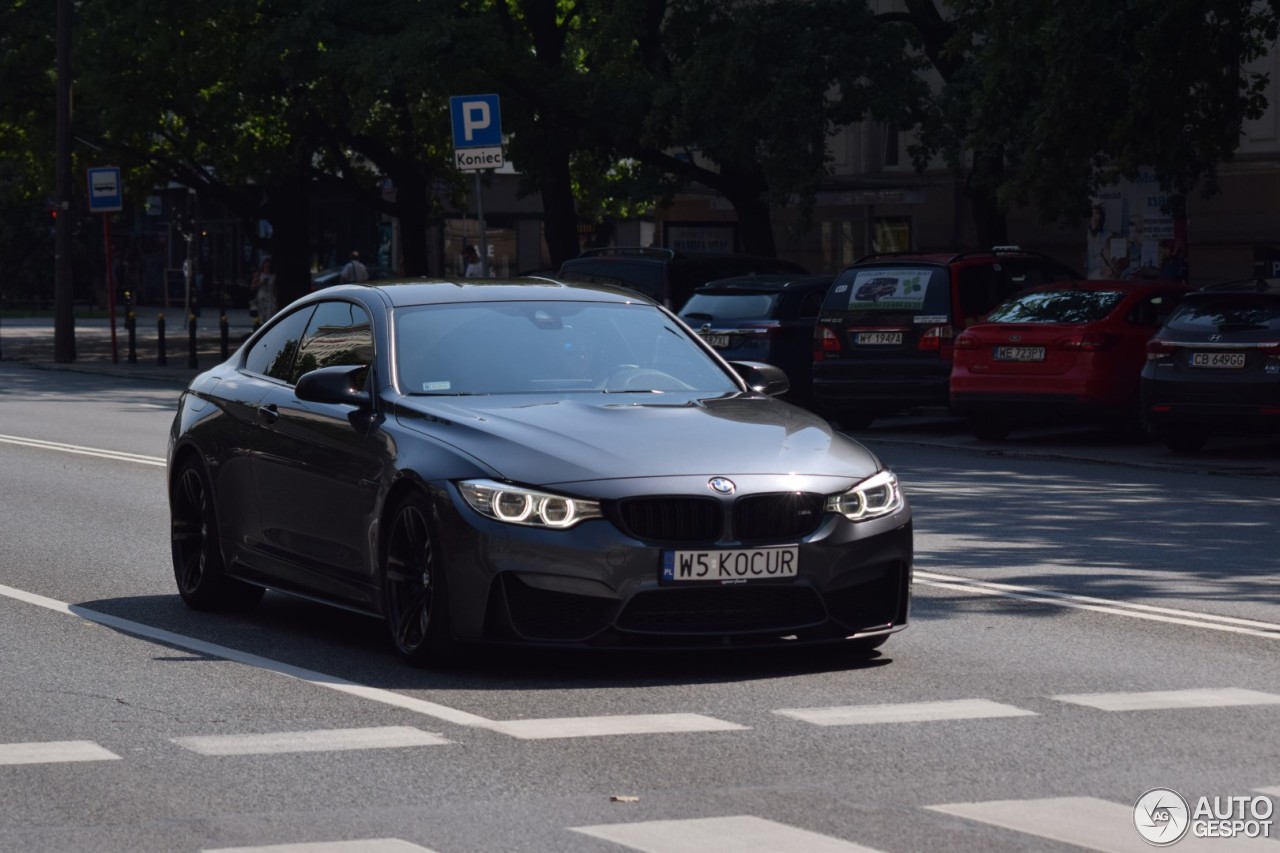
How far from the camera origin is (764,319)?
2362cm

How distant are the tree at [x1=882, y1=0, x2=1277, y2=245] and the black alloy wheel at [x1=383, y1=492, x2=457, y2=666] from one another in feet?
52.7

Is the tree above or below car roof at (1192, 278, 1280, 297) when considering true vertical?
above

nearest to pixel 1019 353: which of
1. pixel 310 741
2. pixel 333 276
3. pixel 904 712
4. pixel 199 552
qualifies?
pixel 199 552

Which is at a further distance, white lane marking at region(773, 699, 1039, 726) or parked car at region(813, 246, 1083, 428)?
parked car at region(813, 246, 1083, 428)

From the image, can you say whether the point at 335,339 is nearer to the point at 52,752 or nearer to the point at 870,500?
the point at 870,500

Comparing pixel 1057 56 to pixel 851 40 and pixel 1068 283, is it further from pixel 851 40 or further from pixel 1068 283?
pixel 851 40

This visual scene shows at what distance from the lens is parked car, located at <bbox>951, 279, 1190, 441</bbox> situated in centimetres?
2023

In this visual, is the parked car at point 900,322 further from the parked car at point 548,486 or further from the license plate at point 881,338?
the parked car at point 548,486

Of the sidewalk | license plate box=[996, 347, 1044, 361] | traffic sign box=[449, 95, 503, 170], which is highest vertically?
traffic sign box=[449, 95, 503, 170]

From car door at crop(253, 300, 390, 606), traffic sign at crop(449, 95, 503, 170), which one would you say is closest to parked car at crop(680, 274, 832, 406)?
traffic sign at crop(449, 95, 503, 170)

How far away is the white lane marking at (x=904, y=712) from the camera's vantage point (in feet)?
23.9

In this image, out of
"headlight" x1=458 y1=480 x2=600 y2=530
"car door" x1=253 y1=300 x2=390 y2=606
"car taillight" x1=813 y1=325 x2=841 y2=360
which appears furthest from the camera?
"car taillight" x1=813 y1=325 x2=841 y2=360

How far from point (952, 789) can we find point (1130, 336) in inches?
580

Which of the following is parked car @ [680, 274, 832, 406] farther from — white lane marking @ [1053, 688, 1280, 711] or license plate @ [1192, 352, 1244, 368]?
white lane marking @ [1053, 688, 1280, 711]
